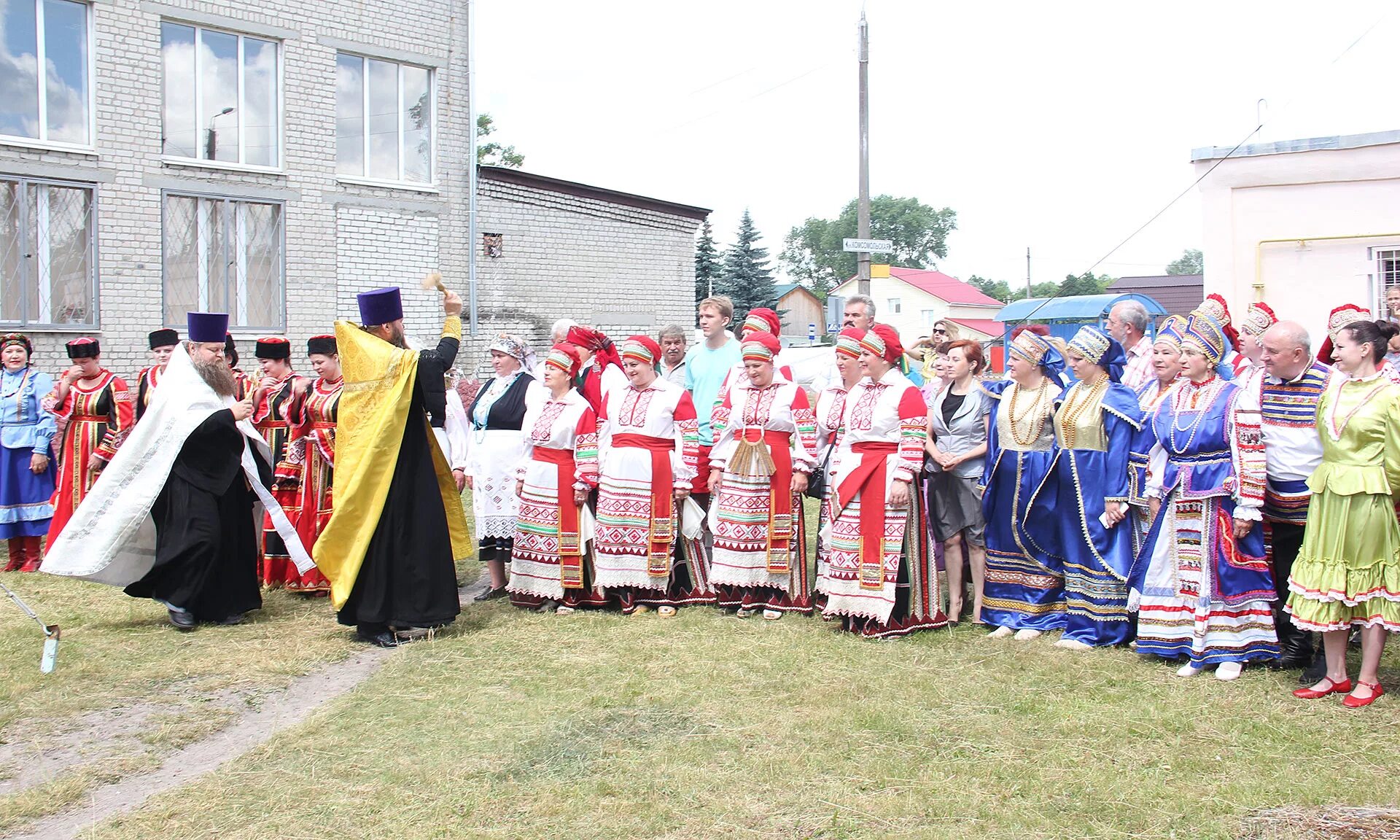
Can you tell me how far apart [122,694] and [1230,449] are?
5.64m

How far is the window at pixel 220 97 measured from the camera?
1414 centimetres

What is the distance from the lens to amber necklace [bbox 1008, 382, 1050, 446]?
6262 mm

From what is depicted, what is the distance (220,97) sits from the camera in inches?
571

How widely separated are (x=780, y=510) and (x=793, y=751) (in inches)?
103

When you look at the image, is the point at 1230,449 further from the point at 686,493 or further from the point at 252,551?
the point at 252,551

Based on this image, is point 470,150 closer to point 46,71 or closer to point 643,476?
point 46,71

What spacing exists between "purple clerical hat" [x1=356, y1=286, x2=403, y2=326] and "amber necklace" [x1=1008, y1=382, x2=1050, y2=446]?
3630 millimetres

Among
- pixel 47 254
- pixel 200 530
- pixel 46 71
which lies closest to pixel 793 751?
pixel 200 530

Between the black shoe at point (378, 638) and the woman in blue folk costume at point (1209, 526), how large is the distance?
13.8 feet

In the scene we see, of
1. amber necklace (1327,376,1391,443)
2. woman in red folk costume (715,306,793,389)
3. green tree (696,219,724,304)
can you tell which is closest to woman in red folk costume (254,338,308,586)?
woman in red folk costume (715,306,793,389)

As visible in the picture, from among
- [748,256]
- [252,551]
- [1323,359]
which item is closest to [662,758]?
[252,551]

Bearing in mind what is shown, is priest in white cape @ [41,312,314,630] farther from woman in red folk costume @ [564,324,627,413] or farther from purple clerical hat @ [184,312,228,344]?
woman in red folk costume @ [564,324,627,413]

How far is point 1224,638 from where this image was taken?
5500 mm

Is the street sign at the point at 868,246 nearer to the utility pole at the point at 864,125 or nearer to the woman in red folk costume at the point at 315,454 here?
the utility pole at the point at 864,125
